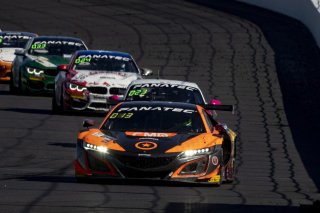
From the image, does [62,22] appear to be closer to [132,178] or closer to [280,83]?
[280,83]

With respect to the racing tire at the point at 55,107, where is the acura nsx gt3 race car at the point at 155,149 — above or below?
above

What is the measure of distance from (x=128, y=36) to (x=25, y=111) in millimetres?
14344

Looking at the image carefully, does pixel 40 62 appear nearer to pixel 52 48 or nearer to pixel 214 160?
pixel 52 48

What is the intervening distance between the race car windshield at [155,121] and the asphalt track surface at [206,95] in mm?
753

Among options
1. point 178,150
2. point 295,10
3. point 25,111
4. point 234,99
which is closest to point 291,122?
point 234,99

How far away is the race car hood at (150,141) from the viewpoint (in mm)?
14516

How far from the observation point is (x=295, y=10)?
43.1 m

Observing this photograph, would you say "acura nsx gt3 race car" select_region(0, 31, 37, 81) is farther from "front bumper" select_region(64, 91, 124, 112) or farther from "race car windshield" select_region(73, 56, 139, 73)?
"front bumper" select_region(64, 91, 124, 112)

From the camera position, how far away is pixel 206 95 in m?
28.5

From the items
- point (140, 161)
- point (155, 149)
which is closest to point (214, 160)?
point (155, 149)

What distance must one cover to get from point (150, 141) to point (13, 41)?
18217 mm

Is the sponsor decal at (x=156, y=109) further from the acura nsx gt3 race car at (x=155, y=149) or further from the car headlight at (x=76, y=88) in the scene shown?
the car headlight at (x=76, y=88)

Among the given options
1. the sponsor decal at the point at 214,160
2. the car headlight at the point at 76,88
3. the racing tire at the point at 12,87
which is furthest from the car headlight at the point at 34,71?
the sponsor decal at the point at 214,160

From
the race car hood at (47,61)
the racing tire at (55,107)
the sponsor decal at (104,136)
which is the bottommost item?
the racing tire at (55,107)
